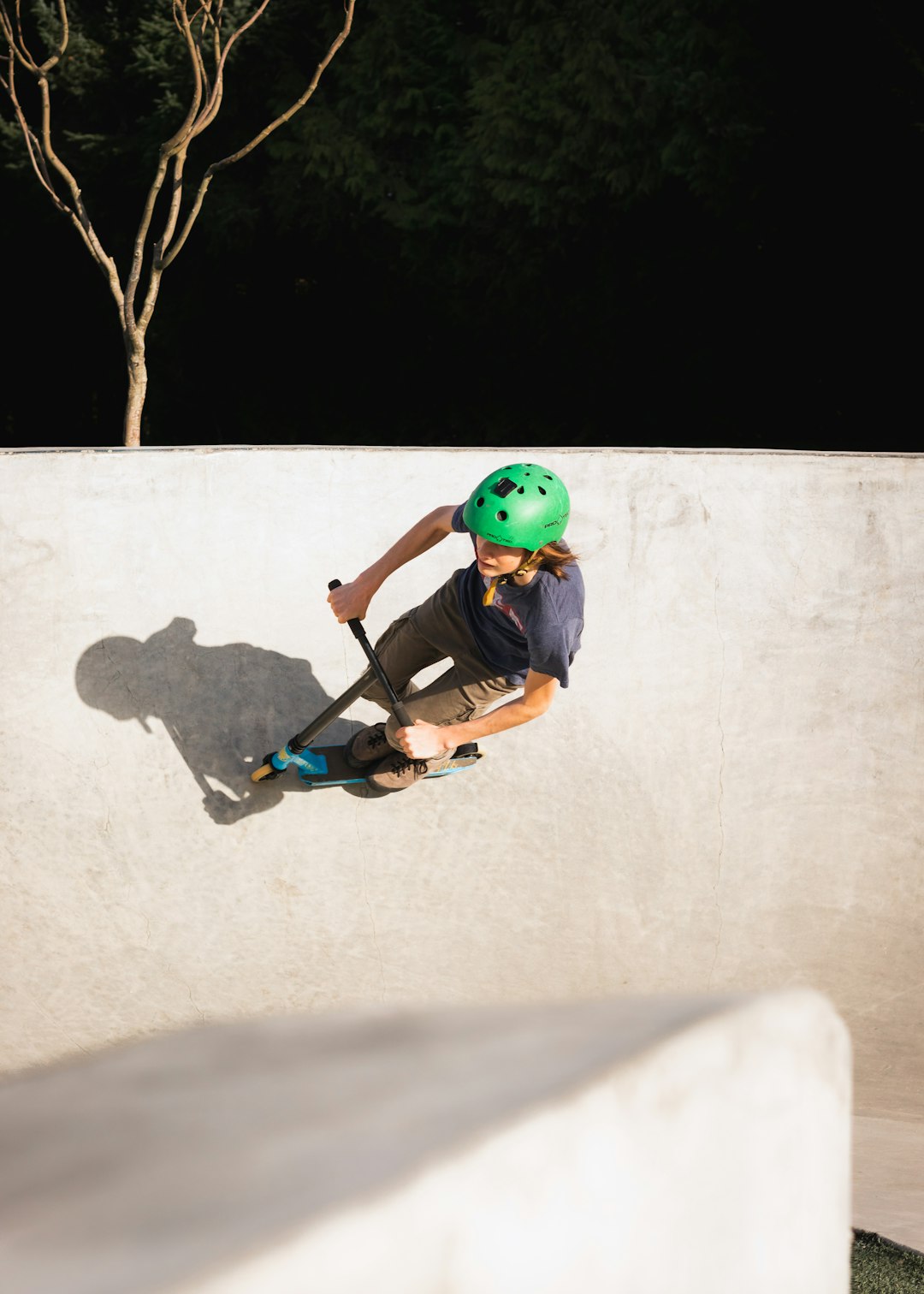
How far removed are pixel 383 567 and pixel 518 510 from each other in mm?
864

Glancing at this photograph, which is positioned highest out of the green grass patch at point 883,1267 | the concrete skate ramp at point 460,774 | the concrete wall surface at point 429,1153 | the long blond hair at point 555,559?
the long blond hair at point 555,559

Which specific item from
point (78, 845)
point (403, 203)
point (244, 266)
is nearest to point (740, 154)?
point (403, 203)

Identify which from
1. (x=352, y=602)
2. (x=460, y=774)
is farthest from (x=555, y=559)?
(x=460, y=774)

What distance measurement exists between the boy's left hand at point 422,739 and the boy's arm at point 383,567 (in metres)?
0.61

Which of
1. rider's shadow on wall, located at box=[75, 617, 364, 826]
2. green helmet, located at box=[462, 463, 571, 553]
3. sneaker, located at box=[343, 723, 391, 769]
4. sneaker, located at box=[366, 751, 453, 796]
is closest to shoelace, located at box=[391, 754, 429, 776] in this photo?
sneaker, located at box=[366, 751, 453, 796]

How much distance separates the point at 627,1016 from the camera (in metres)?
0.76

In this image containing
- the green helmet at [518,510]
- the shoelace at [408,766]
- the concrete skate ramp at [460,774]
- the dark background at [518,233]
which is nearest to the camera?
the green helmet at [518,510]

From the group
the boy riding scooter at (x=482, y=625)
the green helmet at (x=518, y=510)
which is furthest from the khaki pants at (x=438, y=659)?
the green helmet at (x=518, y=510)

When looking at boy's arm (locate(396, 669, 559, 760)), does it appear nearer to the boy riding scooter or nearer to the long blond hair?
the boy riding scooter

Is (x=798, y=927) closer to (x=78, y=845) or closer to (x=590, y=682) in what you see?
(x=590, y=682)

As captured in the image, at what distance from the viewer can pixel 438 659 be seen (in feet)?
14.7

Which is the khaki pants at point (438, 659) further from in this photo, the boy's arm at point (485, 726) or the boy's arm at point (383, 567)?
the boy's arm at point (485, 726)

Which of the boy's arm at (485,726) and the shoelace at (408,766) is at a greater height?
the boy's arm at (485,726)

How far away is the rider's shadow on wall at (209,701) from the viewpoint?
5070 mm
